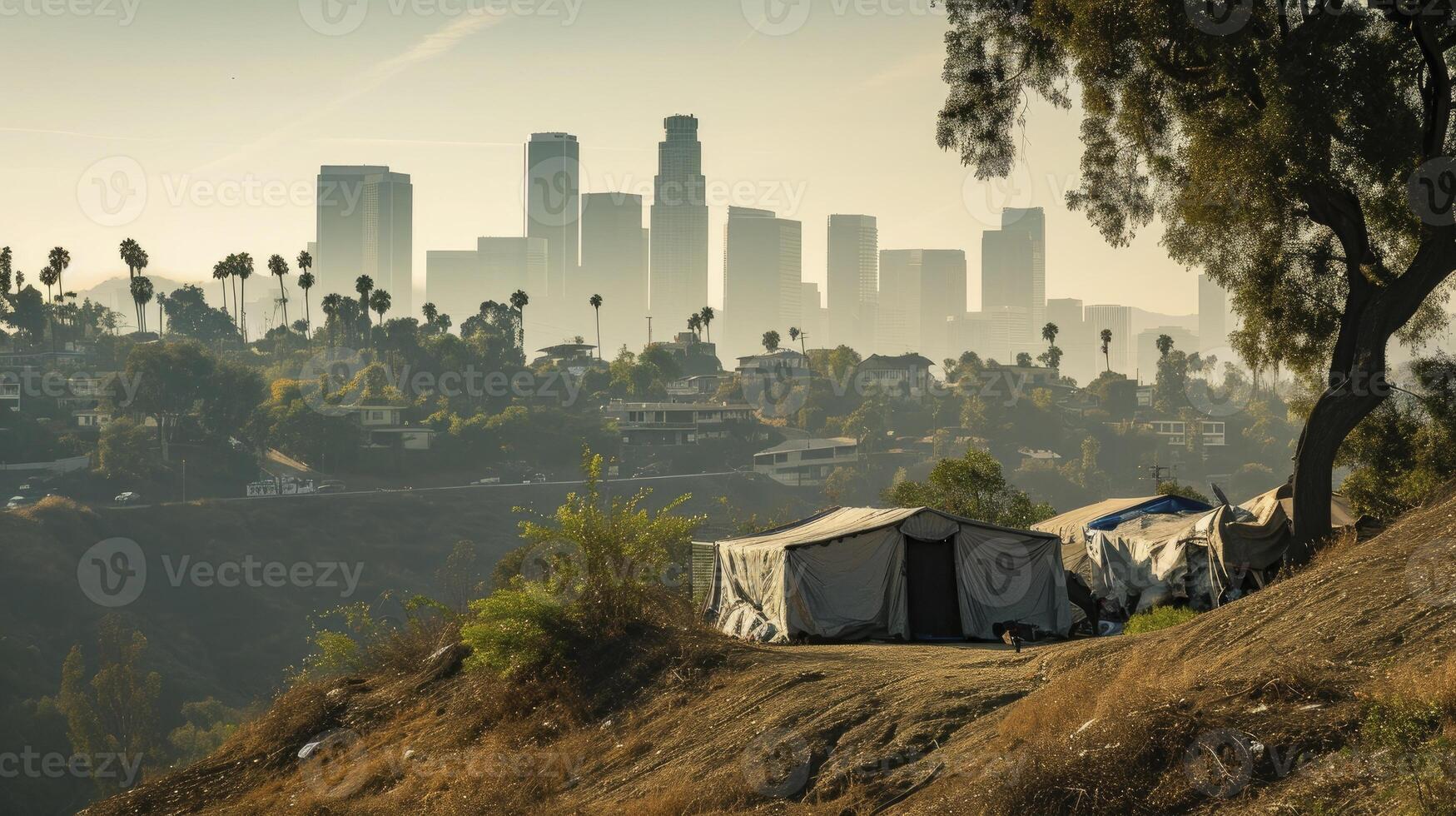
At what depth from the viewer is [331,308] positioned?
14800cm

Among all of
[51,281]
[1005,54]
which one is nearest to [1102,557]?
[1005,54]

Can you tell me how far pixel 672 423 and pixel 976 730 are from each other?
12632 centimetres

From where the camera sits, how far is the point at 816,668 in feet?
40.5

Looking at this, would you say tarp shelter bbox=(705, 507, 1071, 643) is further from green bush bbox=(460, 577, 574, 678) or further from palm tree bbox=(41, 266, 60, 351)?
palm tree bbox=(41, 266, 60, 351)

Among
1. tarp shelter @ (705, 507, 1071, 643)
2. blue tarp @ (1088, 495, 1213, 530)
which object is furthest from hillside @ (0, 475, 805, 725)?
tarp shelter @ (705, 507, 1071, 643)

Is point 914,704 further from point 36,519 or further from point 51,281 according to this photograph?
point 51,281

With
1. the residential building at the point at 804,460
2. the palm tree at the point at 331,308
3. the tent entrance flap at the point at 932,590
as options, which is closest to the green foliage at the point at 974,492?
the tent entrance flap at the point at 932,590

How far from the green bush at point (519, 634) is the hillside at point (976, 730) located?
1.44ft

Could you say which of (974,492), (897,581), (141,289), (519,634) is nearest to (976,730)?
(519,634)

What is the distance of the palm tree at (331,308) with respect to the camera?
143875 millimetres

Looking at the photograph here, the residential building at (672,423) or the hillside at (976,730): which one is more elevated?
the hillside at (976,730)

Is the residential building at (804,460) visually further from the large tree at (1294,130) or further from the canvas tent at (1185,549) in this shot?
the large tree at (1294,130)

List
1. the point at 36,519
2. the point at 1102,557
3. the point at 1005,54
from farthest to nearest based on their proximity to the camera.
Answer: the point at 36,519 < the point at 1102,557 < the point at 1005,54

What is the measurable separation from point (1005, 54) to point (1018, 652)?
10461mm
